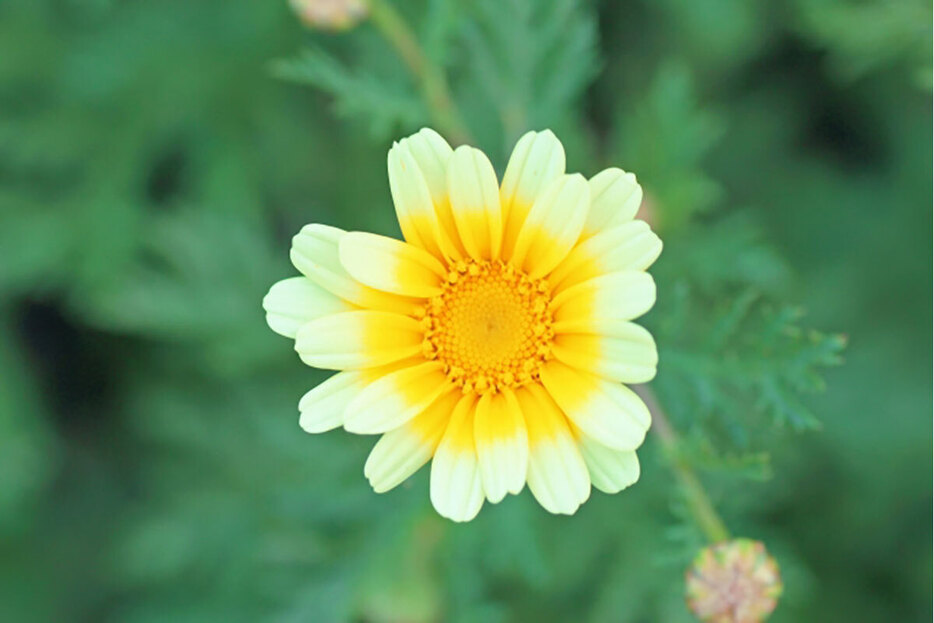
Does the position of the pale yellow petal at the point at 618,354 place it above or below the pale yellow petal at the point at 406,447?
below

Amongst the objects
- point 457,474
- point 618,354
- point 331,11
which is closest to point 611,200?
point 618,354

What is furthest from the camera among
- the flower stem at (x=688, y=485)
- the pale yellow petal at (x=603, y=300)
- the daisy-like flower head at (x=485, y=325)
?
the flower stem at (x=688, y=485)

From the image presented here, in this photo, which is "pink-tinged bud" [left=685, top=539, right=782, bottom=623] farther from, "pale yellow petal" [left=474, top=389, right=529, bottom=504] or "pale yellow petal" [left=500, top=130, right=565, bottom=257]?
"pale yellow petal" [left=500, top=130, right=565, bottom=257]

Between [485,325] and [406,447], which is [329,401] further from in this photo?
[485,325]

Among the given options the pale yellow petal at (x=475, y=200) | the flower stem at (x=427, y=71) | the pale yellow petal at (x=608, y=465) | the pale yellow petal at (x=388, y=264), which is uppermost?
the flower stem at (x=427, y=71)

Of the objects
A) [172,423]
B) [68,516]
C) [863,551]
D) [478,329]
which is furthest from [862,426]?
[68,516]

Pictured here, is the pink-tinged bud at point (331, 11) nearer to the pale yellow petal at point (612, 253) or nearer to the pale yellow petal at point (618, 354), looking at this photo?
the pale yellow petal at point (612, 253)

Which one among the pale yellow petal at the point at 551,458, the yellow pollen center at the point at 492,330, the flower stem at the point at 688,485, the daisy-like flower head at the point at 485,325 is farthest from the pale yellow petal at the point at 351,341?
the flower stem at the point at 688,485

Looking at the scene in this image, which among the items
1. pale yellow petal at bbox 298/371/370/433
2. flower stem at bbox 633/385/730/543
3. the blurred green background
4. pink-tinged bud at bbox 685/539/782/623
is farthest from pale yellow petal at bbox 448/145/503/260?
the blurred green background
